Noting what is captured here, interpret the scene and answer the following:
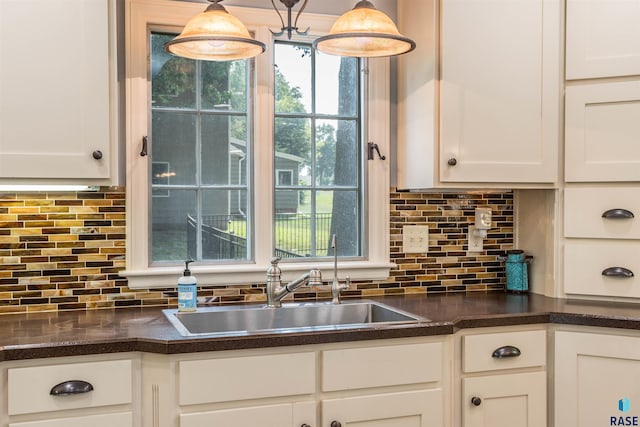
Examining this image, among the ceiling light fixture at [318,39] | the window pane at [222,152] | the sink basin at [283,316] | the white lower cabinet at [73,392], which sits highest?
the ceiling light fixture at [318,39]

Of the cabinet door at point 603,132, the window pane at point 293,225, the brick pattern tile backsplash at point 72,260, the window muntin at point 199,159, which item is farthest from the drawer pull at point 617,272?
the window muntin at point 199,159

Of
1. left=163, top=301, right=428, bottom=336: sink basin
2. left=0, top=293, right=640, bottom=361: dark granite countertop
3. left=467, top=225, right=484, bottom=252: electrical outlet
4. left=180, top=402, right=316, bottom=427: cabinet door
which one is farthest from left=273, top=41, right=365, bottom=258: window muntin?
left=180, top=402, right=316, bottom=427: cabinet door

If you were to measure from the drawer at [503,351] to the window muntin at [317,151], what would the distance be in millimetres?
700

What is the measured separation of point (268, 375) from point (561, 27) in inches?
68.8

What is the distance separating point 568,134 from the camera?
8.16 ft

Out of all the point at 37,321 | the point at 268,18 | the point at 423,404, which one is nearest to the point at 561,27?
the point at 268,18

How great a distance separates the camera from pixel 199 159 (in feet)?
8.13

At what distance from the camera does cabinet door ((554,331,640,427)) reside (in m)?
2.16

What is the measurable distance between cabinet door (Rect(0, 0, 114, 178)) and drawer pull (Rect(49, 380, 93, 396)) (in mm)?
655

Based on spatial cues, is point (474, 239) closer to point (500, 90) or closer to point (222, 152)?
point (500, 90)

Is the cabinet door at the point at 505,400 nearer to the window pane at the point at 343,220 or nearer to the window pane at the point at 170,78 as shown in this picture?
the window pane at the point at 343,220

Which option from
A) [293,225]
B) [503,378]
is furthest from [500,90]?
[503,378]

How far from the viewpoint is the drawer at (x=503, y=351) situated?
2.14m

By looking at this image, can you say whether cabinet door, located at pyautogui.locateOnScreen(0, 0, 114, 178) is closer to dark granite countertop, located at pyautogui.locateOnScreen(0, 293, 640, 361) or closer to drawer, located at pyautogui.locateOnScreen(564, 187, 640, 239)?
dark granite countertop, located at pyautogui.locateOnScreen(0, 293, 640, 361)
